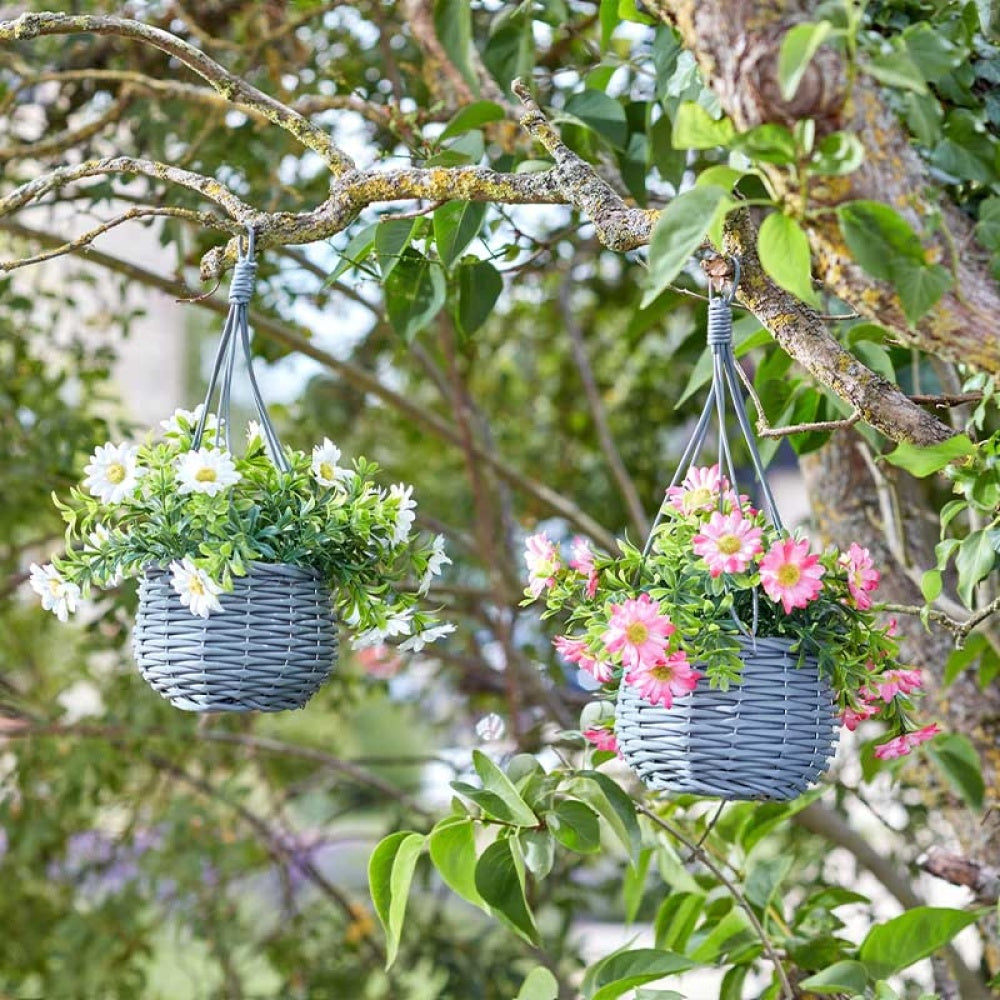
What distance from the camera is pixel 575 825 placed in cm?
104

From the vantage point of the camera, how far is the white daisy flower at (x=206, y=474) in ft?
2.90

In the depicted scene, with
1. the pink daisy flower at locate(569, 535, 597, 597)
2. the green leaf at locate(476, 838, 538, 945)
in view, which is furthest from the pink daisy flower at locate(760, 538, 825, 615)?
the green leaf at locate(476, 838, 538, 945)

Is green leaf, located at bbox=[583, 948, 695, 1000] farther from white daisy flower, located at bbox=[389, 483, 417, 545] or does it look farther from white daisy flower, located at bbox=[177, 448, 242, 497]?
white daisy flower, located at bbox=[177, 448, 242, 497]

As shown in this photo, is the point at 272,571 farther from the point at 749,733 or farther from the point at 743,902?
the point at 743,902

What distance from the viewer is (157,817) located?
2316mm

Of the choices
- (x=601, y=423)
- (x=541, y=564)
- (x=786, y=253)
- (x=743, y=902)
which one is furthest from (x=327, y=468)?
(x=601, y=423)

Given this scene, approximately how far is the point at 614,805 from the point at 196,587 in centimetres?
37

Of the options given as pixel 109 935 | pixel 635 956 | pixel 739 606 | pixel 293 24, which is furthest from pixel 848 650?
pixel 109 935

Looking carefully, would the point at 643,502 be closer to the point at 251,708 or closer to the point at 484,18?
the point at 484,18

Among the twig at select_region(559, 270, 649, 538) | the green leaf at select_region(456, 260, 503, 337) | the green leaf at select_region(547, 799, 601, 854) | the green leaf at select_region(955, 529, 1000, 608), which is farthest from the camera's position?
the twig at select_region(559, 270, 649, 538)

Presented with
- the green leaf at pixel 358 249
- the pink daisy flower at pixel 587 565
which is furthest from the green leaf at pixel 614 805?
the green leaf at pixel 358 249

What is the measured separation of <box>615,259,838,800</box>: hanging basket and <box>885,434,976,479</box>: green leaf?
9 centimetres

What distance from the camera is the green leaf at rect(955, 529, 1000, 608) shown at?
3.02 feet

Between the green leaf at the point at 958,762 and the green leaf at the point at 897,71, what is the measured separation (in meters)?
0.80
